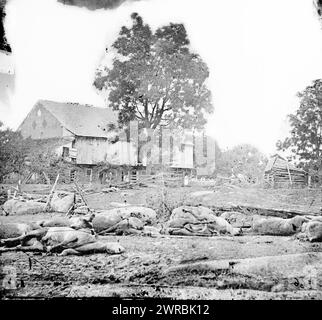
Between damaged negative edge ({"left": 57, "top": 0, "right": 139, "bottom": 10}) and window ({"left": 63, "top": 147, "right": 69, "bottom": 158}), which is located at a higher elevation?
damaged negative edge ({"left": 57, "top": 0, "right": 139, "bottom": 10})

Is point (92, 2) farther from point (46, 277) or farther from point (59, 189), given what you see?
point (46, 277)

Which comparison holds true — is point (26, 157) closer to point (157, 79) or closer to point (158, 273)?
point (157, 79)

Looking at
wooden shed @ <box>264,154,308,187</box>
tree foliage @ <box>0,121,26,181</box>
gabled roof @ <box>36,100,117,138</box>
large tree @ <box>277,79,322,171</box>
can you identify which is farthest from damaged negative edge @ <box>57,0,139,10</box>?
wooden shed @ <box>264,154,308,187</box>

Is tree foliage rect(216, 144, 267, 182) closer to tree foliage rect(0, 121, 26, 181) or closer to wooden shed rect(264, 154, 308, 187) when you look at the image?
wooden shed rect(264, 154, 308, 187)

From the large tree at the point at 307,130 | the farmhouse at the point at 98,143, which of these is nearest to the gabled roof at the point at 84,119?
the farmhouse at the point at 98,143
